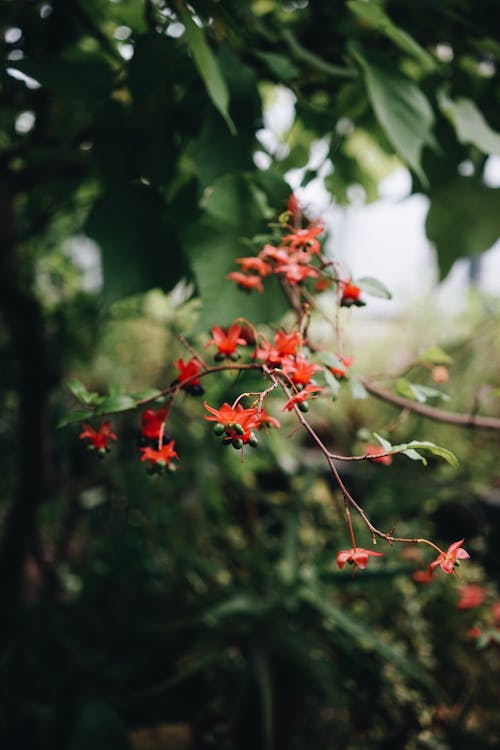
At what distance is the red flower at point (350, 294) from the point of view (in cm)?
39

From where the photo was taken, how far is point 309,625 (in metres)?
1.02

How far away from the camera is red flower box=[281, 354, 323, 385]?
331mm

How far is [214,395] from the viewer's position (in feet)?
2.26

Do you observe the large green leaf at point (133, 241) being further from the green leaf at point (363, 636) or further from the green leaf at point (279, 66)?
the green leaf at point (363, 636)

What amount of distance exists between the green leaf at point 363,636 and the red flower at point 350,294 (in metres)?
0.67

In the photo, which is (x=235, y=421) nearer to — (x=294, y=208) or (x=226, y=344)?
(x=226, y=344)

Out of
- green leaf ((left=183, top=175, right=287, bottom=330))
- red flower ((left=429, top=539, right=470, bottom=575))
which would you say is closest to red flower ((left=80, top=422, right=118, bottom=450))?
green leaf ((left=183, top=175, right=287, bottom=330))

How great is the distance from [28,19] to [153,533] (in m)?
0.90

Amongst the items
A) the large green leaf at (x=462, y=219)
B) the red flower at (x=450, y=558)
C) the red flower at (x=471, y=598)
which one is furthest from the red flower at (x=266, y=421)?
the red flower at (x=471, y=598)

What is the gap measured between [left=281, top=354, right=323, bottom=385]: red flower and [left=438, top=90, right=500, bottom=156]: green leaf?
286 mm

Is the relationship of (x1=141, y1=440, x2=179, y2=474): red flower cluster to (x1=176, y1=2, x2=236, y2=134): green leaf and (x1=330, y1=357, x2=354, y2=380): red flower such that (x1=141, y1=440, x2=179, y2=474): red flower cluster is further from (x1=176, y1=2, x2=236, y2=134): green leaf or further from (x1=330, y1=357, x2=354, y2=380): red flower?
(x1=176, y1=2, x2=236, y2=134): green leaf

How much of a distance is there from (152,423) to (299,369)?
117 millimetres

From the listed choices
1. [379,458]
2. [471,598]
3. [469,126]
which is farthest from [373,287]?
[471,598]

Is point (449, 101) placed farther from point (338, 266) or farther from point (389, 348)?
point (389, 348)
